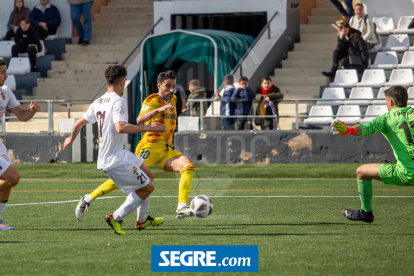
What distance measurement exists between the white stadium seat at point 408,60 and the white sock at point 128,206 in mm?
11930

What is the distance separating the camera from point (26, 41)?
20.2 meters

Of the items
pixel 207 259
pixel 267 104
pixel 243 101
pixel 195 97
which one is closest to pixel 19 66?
pixel 195 97

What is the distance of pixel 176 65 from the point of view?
18.9 meters

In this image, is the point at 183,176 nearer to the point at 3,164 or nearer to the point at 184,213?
the point at 184,213

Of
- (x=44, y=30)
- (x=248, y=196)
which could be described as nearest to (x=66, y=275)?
(x=248, y=196)

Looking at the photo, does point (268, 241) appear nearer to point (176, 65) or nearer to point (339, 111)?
point (339, 111)

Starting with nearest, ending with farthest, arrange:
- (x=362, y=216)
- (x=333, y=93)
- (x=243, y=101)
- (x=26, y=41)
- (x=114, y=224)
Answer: (x=114, y=224)
(x=362, y=216)
(x=243, y=101)
(x=333, y=93)
(x=26, y=41)

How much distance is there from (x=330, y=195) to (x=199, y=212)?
362cm

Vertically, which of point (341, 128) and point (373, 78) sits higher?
point (373, 78)

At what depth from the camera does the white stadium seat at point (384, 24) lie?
60.0 ft

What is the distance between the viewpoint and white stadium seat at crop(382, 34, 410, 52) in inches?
695

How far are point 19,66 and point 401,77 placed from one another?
37.9ft

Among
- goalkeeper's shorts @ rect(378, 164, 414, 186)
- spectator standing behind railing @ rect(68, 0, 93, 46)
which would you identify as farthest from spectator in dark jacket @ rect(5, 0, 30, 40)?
goalkeeper's shorts @ rect(378, 164, 414, 186)

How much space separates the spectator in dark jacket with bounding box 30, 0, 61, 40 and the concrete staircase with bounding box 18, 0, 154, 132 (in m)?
0.85
